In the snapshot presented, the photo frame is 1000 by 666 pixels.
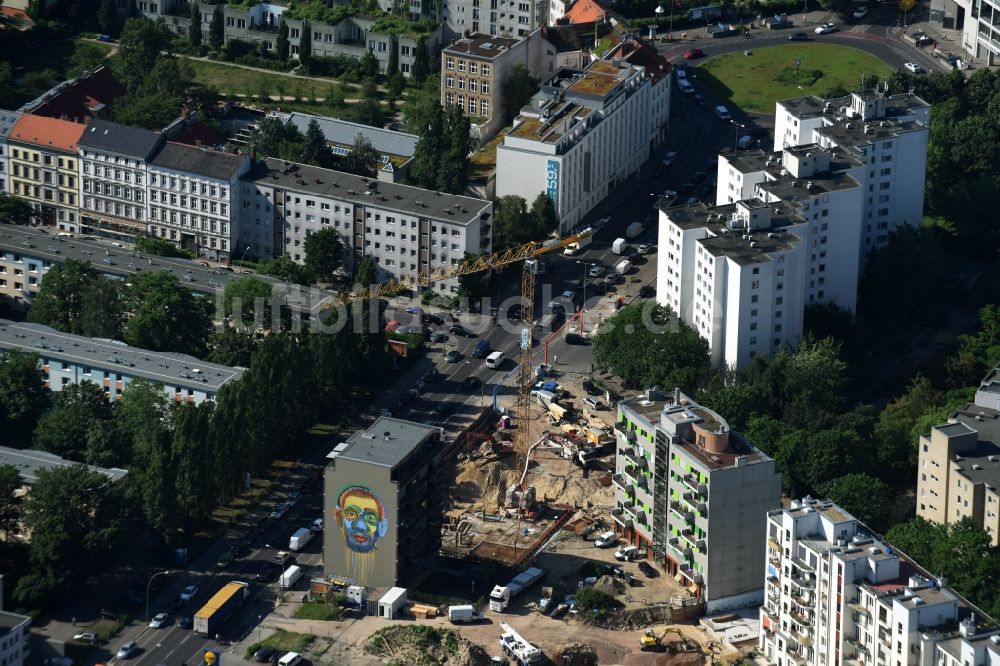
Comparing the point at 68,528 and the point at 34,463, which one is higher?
the point at 34,463

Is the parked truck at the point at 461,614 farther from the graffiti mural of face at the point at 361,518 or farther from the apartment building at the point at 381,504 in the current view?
the graffiti mural of face at the point at 361,518

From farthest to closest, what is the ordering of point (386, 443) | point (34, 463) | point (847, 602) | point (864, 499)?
point (34, 463), point (864, 499), point (386, 443), point (847, 602)

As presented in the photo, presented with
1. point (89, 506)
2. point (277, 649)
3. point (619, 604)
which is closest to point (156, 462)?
point (89, 506)

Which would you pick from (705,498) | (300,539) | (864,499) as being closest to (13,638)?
(300,539)

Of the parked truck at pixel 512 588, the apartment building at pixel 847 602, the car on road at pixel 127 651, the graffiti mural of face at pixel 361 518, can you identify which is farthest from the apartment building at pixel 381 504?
the apartment building at pixel 847 602

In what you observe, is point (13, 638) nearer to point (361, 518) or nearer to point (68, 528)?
point (68, 528)

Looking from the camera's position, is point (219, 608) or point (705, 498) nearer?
point (219, 608)

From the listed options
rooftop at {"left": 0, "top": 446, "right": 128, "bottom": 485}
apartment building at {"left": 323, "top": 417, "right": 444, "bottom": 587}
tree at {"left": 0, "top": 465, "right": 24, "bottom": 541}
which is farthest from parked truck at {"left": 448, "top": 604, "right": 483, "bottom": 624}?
tree at {"left": 0, "top": 465, "right": 24, "bottom": 541}
